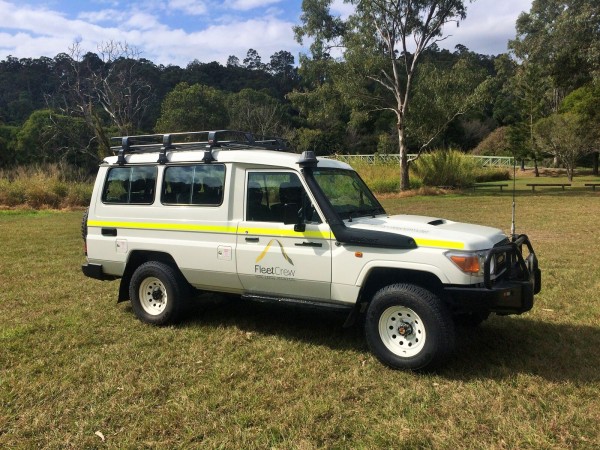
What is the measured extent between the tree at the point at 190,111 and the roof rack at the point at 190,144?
48.1m

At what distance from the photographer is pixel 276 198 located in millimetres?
5156

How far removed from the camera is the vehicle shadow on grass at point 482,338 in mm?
4493

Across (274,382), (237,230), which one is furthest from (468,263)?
(237,230)

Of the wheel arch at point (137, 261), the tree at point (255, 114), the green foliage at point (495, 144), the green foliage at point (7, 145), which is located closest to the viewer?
the wheel arch at point (137, 261)

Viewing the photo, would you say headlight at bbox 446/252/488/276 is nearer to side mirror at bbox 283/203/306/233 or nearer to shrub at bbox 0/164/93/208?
side mirror at bbox 283/203/306/233

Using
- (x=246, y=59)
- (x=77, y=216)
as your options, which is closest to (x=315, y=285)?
(x=77, y=216)

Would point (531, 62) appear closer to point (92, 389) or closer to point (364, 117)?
point (364, 117)

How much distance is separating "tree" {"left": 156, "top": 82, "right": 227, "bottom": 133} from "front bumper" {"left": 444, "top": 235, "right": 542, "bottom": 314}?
50.9 meters

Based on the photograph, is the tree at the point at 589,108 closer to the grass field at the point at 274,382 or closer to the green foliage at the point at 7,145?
the grass field at the point at 274,382

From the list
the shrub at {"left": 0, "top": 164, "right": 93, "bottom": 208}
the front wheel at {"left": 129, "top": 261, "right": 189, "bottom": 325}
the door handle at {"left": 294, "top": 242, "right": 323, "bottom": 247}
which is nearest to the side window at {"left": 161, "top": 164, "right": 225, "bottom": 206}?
the front wheel at {"left": 129, "top": 261, "right": 189, "bottom": 325}

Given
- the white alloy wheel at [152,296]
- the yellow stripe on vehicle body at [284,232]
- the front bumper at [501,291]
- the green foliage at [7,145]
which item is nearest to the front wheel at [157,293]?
the white alloy wheel at [152,296]

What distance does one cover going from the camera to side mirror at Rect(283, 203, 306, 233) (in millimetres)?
4773

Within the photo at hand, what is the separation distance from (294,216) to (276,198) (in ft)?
1.53

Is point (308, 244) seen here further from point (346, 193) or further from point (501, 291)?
point (501, 291)
